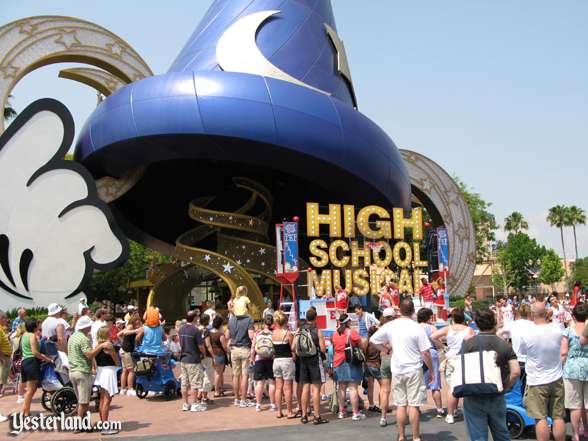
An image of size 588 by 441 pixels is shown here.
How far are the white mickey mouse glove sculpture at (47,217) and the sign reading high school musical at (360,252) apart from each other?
6895 mm

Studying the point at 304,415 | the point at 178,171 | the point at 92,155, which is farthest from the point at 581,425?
the point at 178,171

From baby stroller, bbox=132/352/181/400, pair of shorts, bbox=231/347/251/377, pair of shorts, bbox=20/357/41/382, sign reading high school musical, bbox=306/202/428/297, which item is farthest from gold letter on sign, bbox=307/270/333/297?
pair of shorts, bbox=20/357/41/382

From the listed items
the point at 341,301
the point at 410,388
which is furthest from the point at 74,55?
the point at 410,388

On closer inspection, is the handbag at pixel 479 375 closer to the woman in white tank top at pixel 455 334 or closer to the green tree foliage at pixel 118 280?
the woman in white tank top at pixel 455 334

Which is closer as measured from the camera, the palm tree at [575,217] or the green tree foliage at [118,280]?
the green tree foliage at [118,280]

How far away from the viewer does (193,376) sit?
10.7 meters

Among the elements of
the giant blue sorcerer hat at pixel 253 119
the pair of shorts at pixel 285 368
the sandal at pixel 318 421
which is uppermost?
the giant blue sorcerer hat at pixel 253 119

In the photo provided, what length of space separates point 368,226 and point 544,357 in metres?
17.0

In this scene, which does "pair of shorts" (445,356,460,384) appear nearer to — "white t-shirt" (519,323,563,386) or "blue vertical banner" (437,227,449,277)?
"white t-shirt" (519,323,563,386)

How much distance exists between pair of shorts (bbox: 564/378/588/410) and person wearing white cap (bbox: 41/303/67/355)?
7.57 metres

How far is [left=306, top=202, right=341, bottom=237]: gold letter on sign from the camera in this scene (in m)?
22.8

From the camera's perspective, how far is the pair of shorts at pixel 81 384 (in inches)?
351

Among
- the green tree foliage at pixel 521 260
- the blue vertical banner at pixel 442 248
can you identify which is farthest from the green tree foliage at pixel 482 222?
the blue vertical banner at pixel 442 248

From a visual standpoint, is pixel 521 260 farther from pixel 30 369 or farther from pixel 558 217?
pixel 30 369
